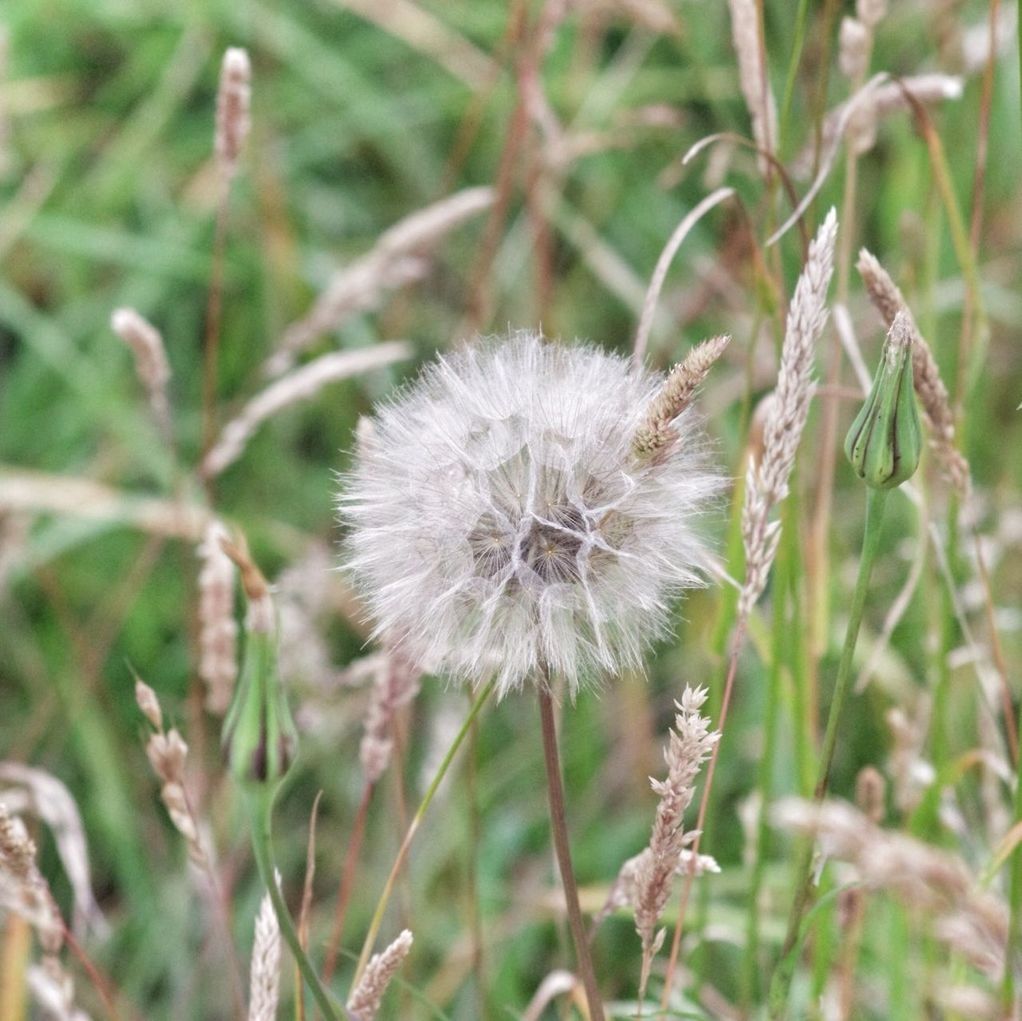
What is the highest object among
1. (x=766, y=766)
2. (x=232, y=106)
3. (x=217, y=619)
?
(x=232, y=106)

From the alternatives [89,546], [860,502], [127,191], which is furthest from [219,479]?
[860,502]

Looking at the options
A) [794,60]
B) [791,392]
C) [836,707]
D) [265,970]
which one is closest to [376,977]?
[265,970]

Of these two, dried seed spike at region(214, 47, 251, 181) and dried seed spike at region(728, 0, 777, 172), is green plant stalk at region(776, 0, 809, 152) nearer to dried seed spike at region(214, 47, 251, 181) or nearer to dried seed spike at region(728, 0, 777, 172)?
→ dried seed spike at region(728, 0, 777, 172)

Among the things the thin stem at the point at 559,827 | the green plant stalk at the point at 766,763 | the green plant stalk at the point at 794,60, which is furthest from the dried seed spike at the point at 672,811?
the green plant stalk at the point at 794,60

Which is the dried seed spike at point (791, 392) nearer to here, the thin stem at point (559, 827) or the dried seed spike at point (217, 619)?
the thin stem at point (559, 827)

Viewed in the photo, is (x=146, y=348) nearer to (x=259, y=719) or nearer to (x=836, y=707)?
(x=259, y=719)
